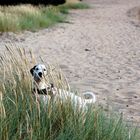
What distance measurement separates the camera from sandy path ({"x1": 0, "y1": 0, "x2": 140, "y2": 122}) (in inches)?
319

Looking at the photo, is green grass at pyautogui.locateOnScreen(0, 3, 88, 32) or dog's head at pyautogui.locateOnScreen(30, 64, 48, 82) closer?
dog's head at pyautogui.locateOnScreen(30, 64, 48, 82)

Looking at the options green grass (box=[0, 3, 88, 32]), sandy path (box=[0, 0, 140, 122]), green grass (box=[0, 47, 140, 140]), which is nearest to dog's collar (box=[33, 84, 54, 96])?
green grass (box=[0, 47, 140, 140])

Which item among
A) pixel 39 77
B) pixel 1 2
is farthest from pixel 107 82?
pixel 1 2

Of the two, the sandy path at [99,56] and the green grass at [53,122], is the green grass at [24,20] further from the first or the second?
the green grass at [53,122]

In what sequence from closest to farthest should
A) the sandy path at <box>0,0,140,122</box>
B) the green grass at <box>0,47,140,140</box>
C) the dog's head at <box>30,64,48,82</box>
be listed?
the green grass at <box>0,47,140,140</box> → the dog's head at <box>30,64,48,82</box> → the sandy path at <box>0,0,140,122</box>

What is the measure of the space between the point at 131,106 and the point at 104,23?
51.9 feet

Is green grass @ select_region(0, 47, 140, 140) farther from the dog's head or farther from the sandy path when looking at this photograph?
the sandy path

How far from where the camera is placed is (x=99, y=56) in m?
12.5

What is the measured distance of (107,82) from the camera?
9102 millimetres

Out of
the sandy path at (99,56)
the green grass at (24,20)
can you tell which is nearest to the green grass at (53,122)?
the sandy path at (99,56)

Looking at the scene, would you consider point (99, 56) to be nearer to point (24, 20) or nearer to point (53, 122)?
point (24, 20)

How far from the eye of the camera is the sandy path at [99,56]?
809cm

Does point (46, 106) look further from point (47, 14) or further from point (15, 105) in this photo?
point (47, 14)

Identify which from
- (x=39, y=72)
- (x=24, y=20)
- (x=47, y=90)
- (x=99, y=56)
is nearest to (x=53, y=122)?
(x=47, y=90)
